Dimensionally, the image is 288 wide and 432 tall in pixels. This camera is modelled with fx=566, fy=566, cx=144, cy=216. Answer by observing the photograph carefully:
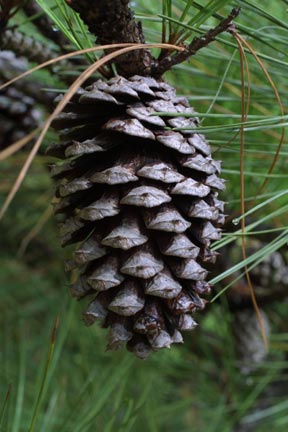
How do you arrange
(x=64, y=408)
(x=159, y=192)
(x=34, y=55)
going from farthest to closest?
(x=64, y=408) → (x=34, y=55) → (x=159, y=192)

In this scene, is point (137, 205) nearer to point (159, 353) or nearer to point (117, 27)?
point (117, 27)

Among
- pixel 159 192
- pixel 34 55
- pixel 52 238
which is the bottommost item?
pixel 52 238

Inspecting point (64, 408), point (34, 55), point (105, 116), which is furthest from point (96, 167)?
point (64, 408)

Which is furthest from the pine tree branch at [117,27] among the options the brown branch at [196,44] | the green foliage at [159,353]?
the green foliage at [159,353]

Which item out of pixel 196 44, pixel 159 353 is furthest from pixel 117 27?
pixel 159 353

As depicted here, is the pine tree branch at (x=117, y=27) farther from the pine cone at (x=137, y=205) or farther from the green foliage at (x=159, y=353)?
the green foliage at (x=159, y=353)

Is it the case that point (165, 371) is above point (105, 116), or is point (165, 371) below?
below

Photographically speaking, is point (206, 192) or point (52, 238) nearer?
point (206, 192)

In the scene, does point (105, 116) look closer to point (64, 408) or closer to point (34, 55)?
point (34, 55)
